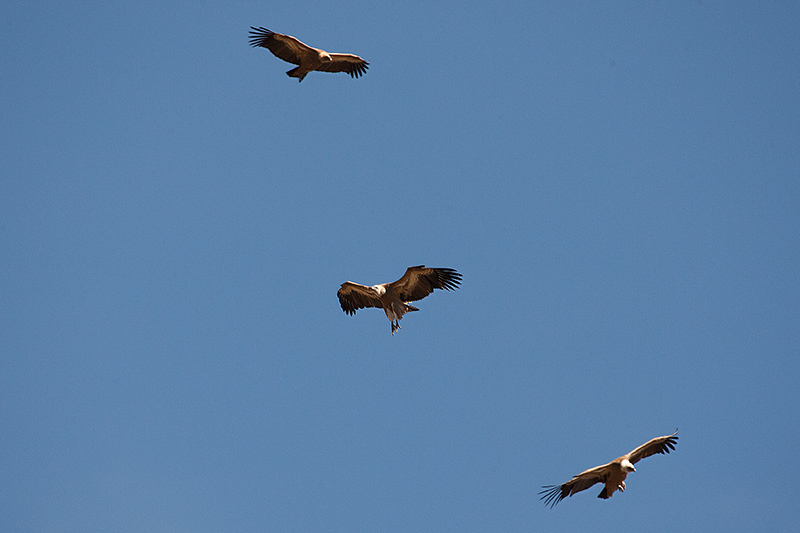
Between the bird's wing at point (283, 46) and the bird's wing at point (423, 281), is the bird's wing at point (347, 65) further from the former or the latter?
the bird's wing at point (423, 281)

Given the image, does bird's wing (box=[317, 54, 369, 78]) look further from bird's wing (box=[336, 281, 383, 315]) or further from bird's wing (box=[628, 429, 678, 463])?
bird's wing (box=[628, 429, 678, 463])

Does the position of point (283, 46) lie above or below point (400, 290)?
above

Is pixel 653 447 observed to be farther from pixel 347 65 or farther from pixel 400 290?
pixel 347 65

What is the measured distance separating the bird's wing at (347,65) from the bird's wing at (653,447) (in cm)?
1283

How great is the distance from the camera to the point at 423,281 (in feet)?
71.7

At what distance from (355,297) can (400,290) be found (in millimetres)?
1276

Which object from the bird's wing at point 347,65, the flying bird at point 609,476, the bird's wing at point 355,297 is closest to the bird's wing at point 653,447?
the flying bird at point 609,476

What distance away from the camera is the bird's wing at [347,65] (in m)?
23.6

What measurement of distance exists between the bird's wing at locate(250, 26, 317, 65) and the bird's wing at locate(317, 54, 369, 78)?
90cm

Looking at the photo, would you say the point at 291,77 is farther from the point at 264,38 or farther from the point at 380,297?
the point at 380,297

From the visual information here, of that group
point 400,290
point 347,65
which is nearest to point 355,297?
point 400,290

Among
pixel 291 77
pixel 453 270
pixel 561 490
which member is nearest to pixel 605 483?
pixel 561 490

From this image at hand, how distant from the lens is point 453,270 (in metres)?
21.6

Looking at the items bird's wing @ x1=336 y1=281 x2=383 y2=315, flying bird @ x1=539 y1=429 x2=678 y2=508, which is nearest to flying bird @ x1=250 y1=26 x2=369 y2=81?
bird's wing @ x1=336 y1=281 x2=383 y2=315
